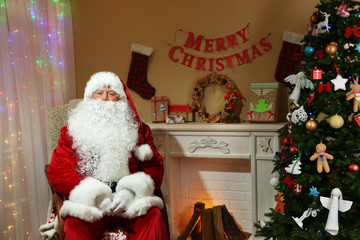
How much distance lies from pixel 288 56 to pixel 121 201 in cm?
189

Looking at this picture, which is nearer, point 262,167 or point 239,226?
point 262,167

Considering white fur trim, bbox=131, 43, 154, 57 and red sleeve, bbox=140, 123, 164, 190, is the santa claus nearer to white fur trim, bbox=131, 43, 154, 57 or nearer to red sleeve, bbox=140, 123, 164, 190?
red sleeve, bbox=140, 123, 164, 190

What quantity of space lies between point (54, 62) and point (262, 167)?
220cm

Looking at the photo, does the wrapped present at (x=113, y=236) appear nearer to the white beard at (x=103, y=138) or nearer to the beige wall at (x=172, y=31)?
the white beard at (x=103, y=138)

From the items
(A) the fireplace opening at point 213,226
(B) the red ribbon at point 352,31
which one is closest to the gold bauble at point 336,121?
(B) the red ribbon at point 352,31

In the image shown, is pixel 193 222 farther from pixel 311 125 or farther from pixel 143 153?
pixel 311 125

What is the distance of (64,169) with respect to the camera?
2.39 meters

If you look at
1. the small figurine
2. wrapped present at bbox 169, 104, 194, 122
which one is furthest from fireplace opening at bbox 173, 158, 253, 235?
the small figurine

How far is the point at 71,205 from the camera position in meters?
2.19

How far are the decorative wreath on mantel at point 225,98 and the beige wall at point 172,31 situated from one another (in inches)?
3.5

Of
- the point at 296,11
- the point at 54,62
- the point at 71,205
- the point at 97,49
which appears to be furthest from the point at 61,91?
the point at 296,11

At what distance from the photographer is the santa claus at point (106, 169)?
2211 millimetres

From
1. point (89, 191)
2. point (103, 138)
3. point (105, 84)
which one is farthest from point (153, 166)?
point (105, 84)

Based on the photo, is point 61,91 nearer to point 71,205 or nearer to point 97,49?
point 97,49
